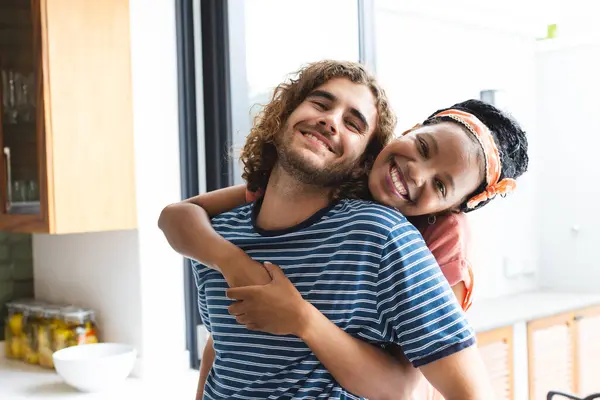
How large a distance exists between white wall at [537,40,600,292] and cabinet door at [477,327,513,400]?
1.03m

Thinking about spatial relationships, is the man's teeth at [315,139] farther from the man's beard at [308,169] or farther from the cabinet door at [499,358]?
the cabinet door at [499,358]

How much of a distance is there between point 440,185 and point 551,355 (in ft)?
7.67

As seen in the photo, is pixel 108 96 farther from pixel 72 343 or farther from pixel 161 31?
pixel 72 343

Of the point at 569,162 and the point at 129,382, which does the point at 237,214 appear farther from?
the point at 569,162

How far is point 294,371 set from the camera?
1163mm

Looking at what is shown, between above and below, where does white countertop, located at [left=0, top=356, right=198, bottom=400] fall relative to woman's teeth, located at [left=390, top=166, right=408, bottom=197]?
below

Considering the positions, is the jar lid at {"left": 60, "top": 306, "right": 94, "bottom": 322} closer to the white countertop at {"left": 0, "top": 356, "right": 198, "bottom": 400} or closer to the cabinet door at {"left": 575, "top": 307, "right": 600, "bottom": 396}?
the white countertop at {"left": 0, "top": 356, "right": 198, "bottom": 400}

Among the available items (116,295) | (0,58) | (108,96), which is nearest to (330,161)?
(108,96)

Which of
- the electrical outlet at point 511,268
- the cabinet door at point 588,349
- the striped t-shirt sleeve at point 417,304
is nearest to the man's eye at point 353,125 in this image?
the striped t-shirt sleeve at point 417,304

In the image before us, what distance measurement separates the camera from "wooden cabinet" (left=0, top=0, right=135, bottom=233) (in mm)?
2178

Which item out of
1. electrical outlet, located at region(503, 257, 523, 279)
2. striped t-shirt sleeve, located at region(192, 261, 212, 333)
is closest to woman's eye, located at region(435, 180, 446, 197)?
striped t-shirt sleeve, located at region(192, 261, 212, 333)

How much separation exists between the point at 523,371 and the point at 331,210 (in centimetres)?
221

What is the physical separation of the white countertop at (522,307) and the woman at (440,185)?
5.42 feet

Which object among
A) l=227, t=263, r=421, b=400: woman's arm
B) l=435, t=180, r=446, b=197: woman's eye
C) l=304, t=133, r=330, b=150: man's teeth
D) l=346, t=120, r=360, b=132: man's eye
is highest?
l=346, t=120, r=360, b=132: man's eye
